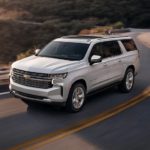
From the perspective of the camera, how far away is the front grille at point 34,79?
10008 mm

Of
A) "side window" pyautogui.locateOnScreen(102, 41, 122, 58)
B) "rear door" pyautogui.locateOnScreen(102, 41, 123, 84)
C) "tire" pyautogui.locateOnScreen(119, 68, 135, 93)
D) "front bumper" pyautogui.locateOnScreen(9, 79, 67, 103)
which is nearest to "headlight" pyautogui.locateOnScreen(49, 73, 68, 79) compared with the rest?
"front bumper" pyautogui.locateOnScreen(9, 79, 67, 103)

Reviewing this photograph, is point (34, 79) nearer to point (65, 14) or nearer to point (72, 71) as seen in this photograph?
point (72, 71)

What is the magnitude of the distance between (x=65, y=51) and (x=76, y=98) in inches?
63.1

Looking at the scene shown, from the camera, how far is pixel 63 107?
1088cm

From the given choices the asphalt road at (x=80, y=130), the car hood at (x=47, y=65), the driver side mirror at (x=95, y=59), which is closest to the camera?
the asphalt road at (x=80, y=130)

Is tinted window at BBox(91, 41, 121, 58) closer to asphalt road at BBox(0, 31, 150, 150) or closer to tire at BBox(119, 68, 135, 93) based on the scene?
tire at BBox(119, 68, 135, 93)

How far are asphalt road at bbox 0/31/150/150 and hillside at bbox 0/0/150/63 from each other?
1762 inches

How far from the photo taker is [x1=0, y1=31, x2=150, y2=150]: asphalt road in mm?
8258

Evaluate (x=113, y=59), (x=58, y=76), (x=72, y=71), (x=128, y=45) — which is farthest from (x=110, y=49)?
(x=58, y=76)

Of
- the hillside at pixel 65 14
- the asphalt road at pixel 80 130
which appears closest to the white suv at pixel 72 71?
the asphalt road at pixel 80 130

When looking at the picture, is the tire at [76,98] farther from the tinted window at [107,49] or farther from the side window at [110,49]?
the side window at [110,49]

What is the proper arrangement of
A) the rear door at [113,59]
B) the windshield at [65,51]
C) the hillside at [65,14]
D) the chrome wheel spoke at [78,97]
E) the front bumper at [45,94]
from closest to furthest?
the front bumper at [45,94] < the chrome wheel spoke at [78,97] < the windshield at [65,51] < the rear door at [113,59] < the hillside at [65,14]

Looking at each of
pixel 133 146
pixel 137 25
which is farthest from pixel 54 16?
pixel 133 146

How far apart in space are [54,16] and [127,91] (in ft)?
204
